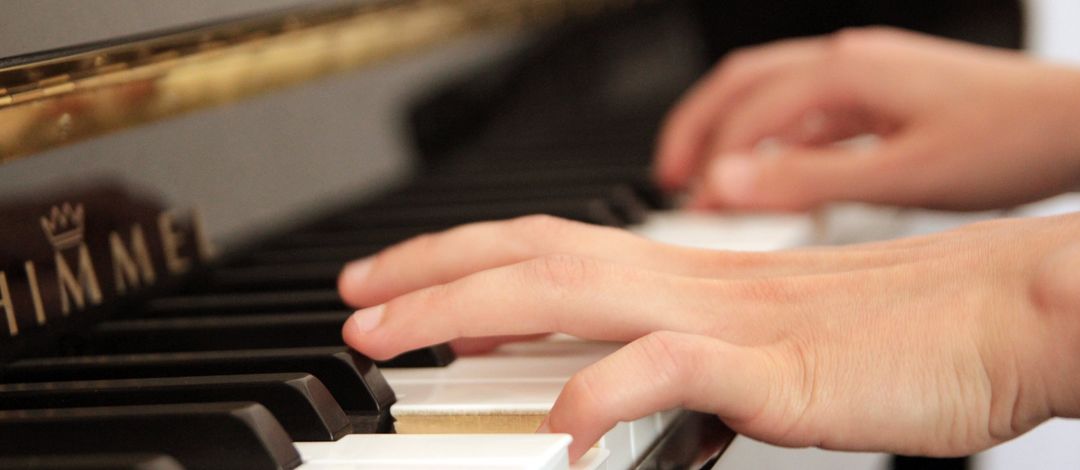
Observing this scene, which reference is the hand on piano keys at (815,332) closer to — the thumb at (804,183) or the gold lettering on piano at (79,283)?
the gold lettering on piano at (79,283)

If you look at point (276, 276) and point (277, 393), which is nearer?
point (277, 393)

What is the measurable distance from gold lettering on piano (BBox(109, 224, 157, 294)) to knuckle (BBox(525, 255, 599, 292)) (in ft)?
1.00

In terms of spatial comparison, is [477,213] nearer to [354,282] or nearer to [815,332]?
[354,282]

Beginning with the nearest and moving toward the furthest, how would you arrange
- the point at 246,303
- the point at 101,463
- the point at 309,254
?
the point at 101,463 < the point at 246,303 < the point at 309,254

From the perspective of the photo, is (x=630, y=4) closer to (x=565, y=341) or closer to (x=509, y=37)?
(x=509, y=37)

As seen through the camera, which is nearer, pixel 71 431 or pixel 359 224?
pixel 71 431

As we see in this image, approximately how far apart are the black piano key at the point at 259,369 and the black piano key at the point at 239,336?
0.6 inches

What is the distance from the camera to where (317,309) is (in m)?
0.77

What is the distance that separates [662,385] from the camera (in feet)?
1.85

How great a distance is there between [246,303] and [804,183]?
1.87ft

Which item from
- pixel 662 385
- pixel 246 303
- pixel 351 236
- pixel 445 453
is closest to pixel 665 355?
pixel 662 385

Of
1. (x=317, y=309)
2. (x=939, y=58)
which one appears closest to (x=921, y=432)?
(x=317, y=309)

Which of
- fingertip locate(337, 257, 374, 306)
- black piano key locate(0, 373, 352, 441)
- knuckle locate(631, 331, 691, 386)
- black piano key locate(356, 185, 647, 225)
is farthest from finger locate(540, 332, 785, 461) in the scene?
black piano key locate(356, 185, 647, 225)

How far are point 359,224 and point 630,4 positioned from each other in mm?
729
